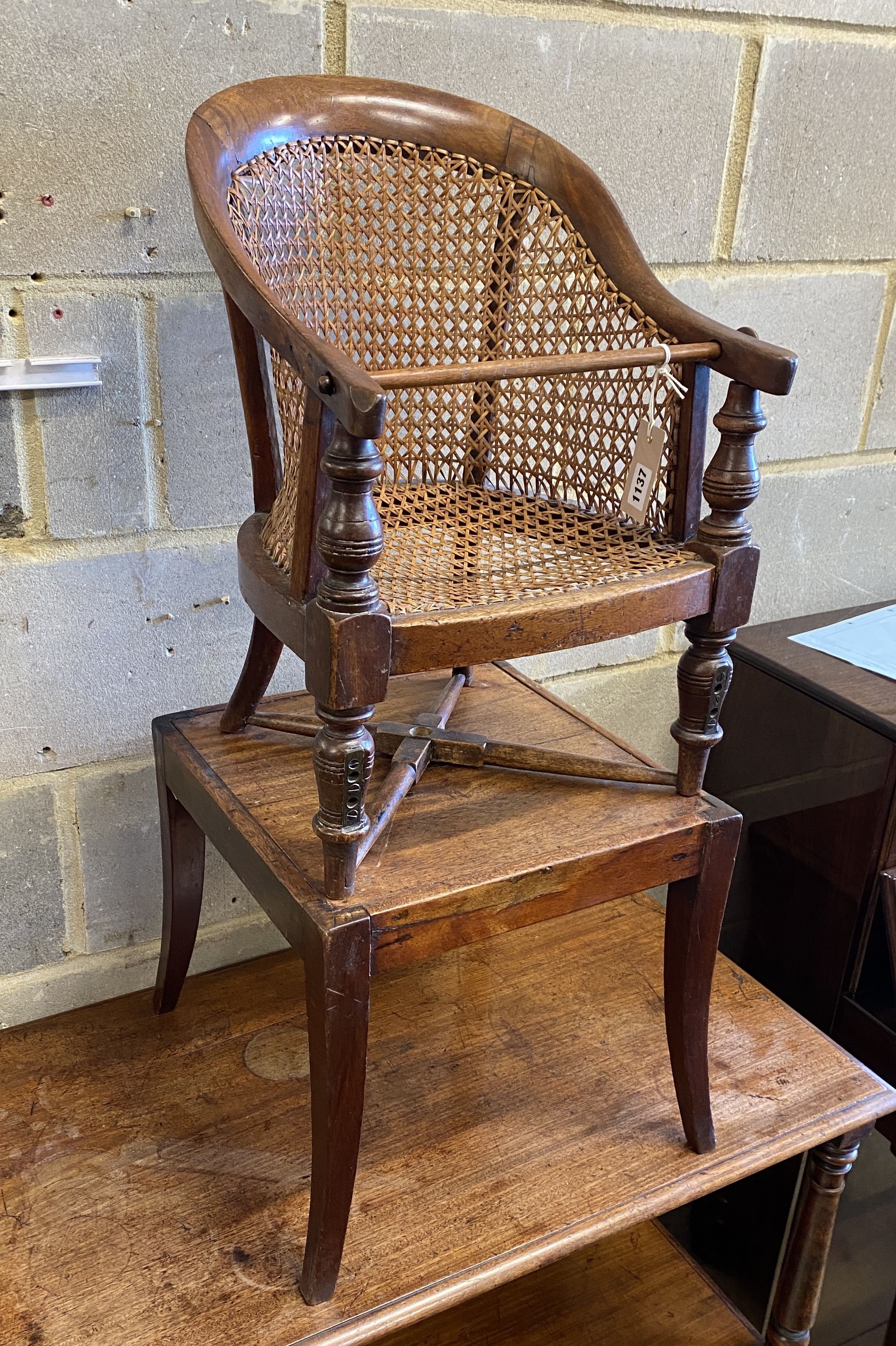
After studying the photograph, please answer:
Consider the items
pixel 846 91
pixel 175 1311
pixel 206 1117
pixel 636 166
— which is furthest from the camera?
pixel 846 91

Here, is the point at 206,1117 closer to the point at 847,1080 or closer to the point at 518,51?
the point at 847,1080

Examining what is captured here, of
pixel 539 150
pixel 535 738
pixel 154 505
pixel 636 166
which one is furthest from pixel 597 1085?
pixel 636 166

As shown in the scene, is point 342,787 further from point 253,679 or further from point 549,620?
point 253,679

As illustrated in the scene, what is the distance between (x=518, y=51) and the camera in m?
1.41

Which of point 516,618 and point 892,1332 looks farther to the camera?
point 892,1332

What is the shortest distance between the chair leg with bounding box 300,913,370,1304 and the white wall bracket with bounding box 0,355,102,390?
0.69m

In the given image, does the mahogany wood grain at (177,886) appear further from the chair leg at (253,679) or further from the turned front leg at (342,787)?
the turned front leg at (342,787)

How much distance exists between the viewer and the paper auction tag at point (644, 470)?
1109mm

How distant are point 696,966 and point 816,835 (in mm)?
564

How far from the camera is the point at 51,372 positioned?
4.10 ft

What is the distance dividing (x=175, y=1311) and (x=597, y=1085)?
0.50 m

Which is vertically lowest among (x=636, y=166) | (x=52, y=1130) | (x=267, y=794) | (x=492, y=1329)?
(x=492, y=1329)

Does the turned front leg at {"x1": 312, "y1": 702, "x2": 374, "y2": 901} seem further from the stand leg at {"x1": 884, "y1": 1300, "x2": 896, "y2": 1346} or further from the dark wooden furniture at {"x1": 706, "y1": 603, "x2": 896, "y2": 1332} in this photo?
the stand leg at {"x1": 884, "y1": 1300, "x2": 896, "y2": 1346}

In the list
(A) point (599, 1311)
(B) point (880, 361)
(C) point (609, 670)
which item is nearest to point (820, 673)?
(C) point (609, 670)
